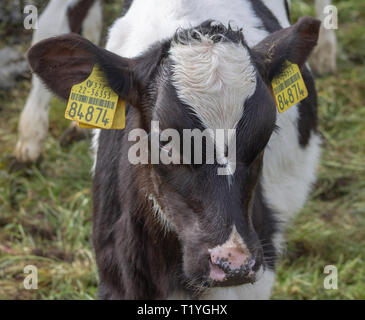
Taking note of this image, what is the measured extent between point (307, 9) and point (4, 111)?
10.9ft

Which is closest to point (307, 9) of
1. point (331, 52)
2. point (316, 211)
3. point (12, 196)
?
point (331, 52)

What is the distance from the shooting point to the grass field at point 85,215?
15.4 feet

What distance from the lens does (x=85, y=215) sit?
537 centimetres

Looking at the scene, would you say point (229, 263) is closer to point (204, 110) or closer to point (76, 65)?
point (204, 110)

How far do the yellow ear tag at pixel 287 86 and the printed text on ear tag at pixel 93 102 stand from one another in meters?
0.79

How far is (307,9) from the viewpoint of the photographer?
24.7 ft

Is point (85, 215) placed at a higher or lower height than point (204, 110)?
lower

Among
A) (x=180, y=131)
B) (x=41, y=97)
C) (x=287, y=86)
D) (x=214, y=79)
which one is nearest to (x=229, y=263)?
(x=180, y=131)

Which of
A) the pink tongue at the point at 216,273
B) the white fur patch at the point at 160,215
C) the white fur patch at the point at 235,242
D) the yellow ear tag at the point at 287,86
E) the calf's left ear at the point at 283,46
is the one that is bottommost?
the pink tongue at the point at 216,273

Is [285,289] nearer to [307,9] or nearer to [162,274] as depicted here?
[162,274]

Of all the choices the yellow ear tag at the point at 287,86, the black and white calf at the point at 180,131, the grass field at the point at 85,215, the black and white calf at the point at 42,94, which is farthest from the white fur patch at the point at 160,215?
the black and white calf at the point at 42,94

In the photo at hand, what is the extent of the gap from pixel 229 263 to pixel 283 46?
3.81ft

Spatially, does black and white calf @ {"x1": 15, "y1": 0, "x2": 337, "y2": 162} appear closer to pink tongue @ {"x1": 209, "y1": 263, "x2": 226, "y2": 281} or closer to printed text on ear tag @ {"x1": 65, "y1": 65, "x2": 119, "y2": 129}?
printed text on ear tag @ {"x1": 65, "y1": 65, "x2": 119, "y2": 129}

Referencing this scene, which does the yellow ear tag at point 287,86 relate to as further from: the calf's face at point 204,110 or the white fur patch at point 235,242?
the white fur patch at point 235,242
